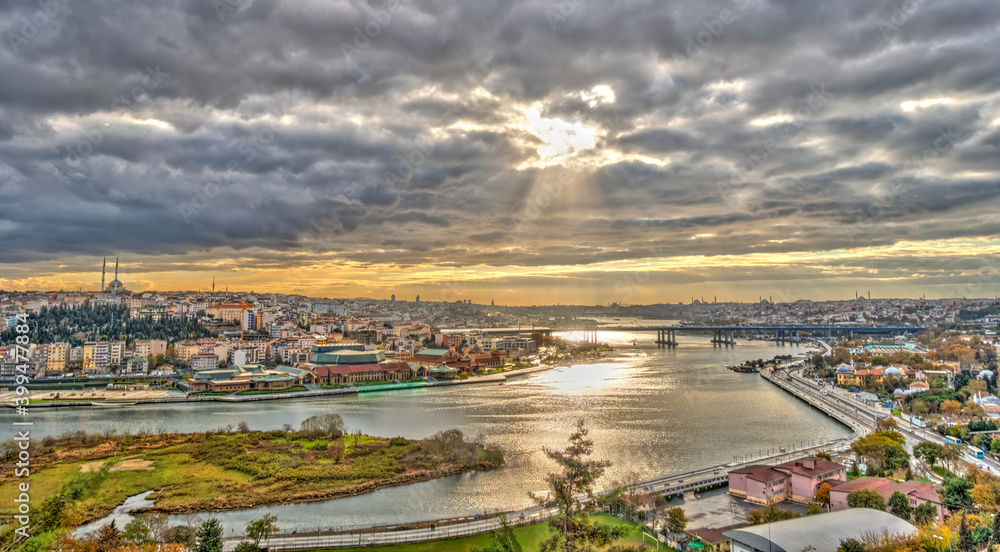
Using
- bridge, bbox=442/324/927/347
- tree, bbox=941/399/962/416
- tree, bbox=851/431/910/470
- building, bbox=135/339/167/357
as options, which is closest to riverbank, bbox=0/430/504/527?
tree, bbox=851/431/910/470

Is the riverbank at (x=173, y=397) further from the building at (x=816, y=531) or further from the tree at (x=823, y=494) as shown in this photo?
the building at (x=816, y=531)

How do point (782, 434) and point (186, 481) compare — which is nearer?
point (186, 481)

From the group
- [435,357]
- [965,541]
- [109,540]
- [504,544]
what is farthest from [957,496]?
[435,357]

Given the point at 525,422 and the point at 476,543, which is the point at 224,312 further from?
the point at 476,543

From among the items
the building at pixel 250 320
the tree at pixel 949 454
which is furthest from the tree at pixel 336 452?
the building at pixel 250 320

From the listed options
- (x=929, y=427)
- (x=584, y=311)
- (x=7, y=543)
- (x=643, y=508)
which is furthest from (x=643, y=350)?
(x=584, y=311)

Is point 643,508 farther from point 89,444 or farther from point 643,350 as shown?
point 643,350
